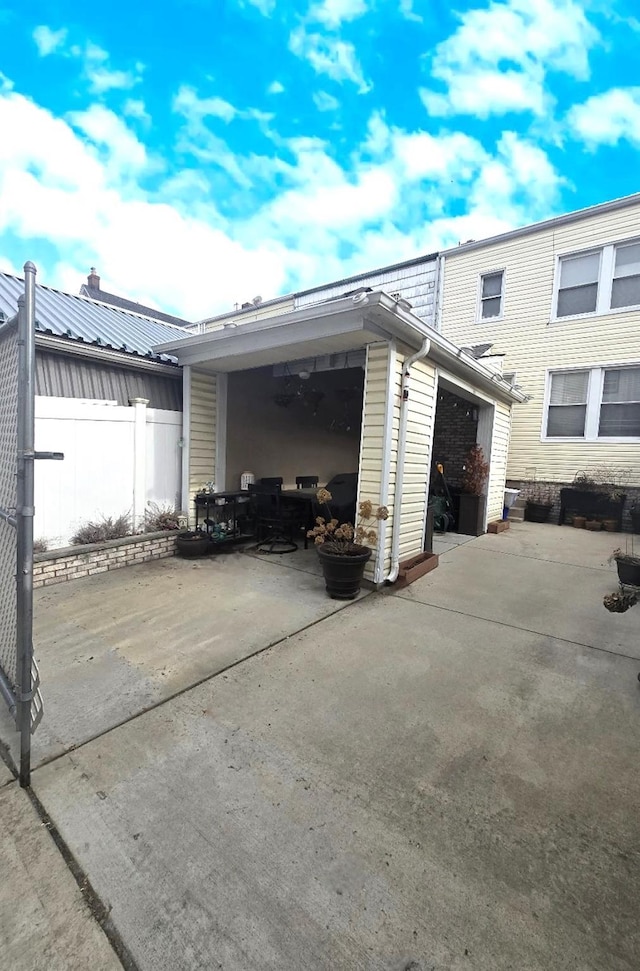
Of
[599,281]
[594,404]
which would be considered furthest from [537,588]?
[599,281]

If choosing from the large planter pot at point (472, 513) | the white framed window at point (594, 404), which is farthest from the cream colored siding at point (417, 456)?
the white framed window at point (594, 404)

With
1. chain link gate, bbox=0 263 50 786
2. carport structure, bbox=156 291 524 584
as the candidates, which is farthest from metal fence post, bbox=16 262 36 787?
carport structure, bbox=156 291 524 584

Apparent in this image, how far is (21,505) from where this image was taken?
5.57 ft

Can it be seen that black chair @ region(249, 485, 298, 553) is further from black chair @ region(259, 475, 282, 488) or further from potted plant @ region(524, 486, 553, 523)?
potted plant @ region(524, 486, 553, 523)

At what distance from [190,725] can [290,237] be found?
1141 centimetres

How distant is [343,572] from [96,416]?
3.29m

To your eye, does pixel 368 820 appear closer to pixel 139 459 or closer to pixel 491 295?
pixel 139 459

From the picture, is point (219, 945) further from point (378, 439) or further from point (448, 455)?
point (448, 455)

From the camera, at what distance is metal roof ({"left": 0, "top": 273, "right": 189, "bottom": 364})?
4.77m

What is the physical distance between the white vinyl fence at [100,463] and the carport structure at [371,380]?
12.5 inches

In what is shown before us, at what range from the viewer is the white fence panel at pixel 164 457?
5492mm

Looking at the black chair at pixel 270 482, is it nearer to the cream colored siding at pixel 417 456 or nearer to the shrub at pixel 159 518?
the shrub at pixel 159 518

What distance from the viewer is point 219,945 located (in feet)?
4.07

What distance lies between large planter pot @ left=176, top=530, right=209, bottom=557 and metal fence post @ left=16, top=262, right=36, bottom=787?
3.60 m
